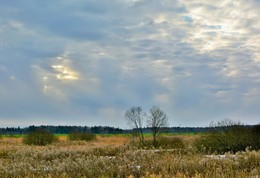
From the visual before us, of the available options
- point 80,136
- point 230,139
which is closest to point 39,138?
point 80,136

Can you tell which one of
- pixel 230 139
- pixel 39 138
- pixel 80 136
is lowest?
pixel 230 139

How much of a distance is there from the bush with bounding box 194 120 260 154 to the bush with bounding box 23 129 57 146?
24.4m

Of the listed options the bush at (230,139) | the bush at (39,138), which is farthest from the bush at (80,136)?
the bush at (230,139)

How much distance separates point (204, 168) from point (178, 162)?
3.84 ft

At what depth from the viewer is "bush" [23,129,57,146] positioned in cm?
4703

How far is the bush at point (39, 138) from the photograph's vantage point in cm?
4703

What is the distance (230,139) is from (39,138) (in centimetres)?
2694

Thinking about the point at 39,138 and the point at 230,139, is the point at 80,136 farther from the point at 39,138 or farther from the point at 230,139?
the point at 230,139

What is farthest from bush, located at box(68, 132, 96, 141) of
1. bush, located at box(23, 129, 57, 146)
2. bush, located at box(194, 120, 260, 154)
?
bush, located at box(194, 120, 260, 154)

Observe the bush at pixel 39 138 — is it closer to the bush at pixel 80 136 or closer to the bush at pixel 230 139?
the bush at pixel 80 136

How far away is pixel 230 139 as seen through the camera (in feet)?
88.6

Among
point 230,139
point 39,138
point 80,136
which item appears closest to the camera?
point 230,139

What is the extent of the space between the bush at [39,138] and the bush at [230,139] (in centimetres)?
2445

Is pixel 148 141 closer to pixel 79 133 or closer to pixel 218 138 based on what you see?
pixel 218 138
